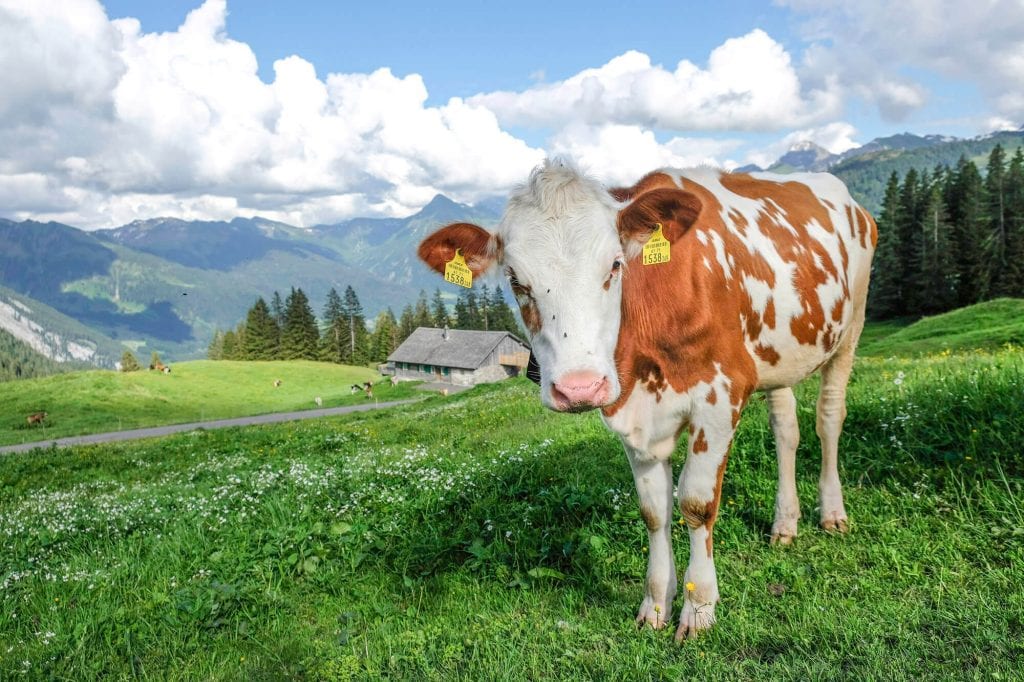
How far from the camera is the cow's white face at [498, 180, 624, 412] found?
3.80 metres

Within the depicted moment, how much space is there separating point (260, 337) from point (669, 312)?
110003 millimetres

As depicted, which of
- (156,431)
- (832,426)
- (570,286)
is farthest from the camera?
(156,431)

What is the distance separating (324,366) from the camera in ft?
308

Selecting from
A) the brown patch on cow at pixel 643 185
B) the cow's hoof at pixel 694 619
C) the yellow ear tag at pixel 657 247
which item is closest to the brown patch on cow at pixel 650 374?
the yellow ear tag at pixel 657 247

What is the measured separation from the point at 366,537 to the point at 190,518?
10.4 feet

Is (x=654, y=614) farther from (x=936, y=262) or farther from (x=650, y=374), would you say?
(x=936, y=262)

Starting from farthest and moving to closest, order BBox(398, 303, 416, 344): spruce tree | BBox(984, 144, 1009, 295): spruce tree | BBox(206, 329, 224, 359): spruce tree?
BBox(206, 329, 224, 359): spruce tree → BBox(398, 303, 416, 344): spruce tree → BBox(984, 144, 1009, 295): spruce tree

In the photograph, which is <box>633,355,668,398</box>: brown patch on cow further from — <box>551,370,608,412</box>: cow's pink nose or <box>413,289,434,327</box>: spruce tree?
<box>413,289,434,327</box>: spruce tree

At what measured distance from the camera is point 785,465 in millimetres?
6277

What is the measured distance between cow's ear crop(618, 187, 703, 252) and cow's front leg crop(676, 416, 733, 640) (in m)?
1.44

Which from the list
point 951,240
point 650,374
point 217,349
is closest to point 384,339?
point 217,349

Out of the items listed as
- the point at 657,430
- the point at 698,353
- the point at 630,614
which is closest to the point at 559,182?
the point at 698,353

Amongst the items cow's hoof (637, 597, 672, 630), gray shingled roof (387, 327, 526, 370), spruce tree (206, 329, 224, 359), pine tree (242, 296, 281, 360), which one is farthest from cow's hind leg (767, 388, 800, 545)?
spruce tree (206, 329, 224, 359)

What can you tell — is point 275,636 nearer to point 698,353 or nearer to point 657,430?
point 657,430
